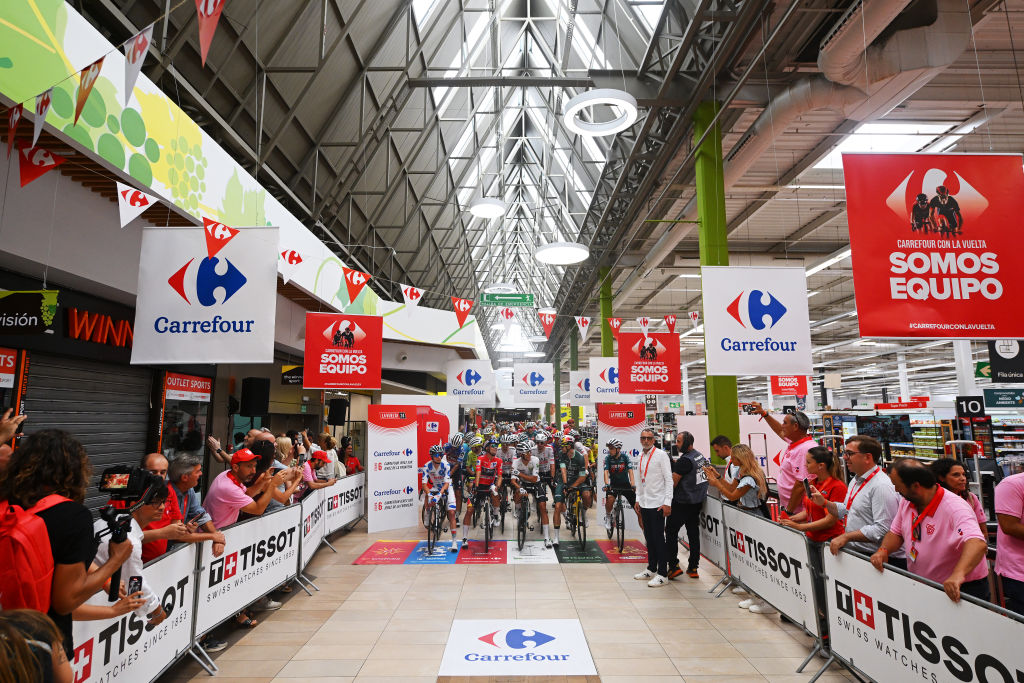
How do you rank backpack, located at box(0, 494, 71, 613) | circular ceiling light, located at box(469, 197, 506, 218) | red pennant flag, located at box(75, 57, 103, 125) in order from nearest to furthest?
backpack, located at box(0, 494, 71, 613), red pennant flag, located at box(75, 57, 103, 125), circular ceiling light, located at box(469, 197, 506, 218)

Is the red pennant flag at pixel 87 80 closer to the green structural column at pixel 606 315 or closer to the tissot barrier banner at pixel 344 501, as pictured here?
the tissot barrier banner at pixel 344 501

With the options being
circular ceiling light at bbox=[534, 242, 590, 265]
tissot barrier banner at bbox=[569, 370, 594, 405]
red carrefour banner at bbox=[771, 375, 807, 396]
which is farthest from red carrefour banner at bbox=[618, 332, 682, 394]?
tissot barrier banner at bbox=[569, 370, 594, 405]

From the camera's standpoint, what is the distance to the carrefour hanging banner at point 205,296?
14.5 feet

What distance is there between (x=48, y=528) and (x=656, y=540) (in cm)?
592

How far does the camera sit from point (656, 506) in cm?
653

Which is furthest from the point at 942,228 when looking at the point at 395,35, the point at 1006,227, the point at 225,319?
the point at 395,35

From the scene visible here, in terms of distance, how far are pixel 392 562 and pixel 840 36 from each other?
840cm

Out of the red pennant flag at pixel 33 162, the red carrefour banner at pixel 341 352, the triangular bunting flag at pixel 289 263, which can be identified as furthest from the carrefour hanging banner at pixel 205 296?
the red carrefour banner at pixel 341 352

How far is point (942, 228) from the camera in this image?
145 inches

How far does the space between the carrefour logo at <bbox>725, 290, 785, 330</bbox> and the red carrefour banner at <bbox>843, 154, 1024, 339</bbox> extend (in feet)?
7.89

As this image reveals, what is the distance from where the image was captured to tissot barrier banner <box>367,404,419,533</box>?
9477mm

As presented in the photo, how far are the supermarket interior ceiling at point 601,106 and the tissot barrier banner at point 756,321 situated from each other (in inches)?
93.7

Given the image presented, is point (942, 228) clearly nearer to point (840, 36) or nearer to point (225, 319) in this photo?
point (840, 36)

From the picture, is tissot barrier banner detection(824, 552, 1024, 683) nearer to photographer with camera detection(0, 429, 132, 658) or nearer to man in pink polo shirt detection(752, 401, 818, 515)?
man in pink polo shirt detection(752, 401, 818, 515)
